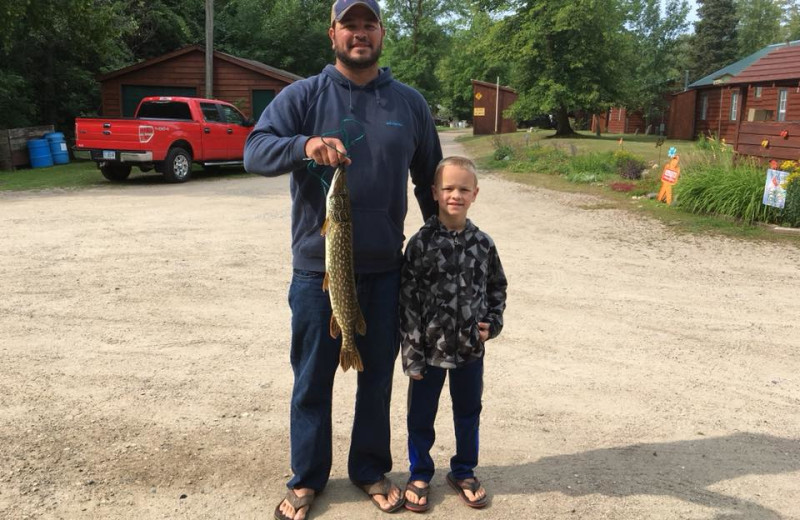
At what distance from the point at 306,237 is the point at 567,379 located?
250 cm

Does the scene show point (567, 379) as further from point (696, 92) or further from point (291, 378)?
point (696, 92)

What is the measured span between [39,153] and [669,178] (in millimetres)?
15674

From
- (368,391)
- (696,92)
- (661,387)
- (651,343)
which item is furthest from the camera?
(696,92)

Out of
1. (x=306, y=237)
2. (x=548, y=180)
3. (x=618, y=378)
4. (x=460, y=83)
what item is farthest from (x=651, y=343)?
(x=460, y=83)

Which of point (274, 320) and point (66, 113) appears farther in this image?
point (66, 113)

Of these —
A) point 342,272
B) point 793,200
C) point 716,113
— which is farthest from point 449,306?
point 716,113

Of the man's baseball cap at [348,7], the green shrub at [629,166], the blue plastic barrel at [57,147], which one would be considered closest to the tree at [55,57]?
the blue plastic barrel at [57,147]

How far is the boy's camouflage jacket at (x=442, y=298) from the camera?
2967mm

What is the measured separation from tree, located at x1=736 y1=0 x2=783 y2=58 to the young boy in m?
77.4

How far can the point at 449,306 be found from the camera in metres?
2.96

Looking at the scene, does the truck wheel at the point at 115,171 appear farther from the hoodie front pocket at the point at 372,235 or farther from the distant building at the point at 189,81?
the hoodie front pocket at the point at 372,235

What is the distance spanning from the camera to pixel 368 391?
3.07m

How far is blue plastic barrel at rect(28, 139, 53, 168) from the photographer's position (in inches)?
728

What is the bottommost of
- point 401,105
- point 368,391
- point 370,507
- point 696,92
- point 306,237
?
point 370,507
